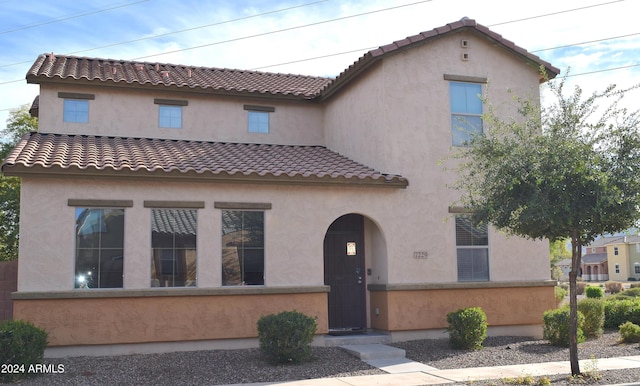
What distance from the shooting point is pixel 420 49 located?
15.4 meters

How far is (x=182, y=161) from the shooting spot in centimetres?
1416

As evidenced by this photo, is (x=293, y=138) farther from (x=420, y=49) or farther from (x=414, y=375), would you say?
(x=414, y=375)

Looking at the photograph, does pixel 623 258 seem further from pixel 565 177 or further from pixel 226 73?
pixel 565 177

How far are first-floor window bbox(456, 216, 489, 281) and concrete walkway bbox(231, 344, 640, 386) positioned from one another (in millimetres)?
3055

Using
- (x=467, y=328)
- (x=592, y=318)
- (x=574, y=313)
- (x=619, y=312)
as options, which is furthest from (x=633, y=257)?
(x=574, y=313)

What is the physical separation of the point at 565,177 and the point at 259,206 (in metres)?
6.42

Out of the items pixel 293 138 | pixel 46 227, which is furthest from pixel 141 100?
pixel 46 227

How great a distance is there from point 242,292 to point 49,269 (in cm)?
385

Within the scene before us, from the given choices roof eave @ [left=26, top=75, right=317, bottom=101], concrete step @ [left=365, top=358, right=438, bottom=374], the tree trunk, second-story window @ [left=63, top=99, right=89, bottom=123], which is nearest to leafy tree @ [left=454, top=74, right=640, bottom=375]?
the tree trunk

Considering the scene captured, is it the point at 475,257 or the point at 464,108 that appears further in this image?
the point at 464,108

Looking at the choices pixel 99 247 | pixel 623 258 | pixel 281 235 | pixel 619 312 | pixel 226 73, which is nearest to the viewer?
pixel 99 247

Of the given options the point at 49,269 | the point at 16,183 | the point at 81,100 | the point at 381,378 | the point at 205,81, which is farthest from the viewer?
the point at 16,183

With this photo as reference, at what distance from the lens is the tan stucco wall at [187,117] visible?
16.3m

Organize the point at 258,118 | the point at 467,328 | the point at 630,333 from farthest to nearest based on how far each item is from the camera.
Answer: the point at 258,118 → the point at 630,333 → the point at 467,328
